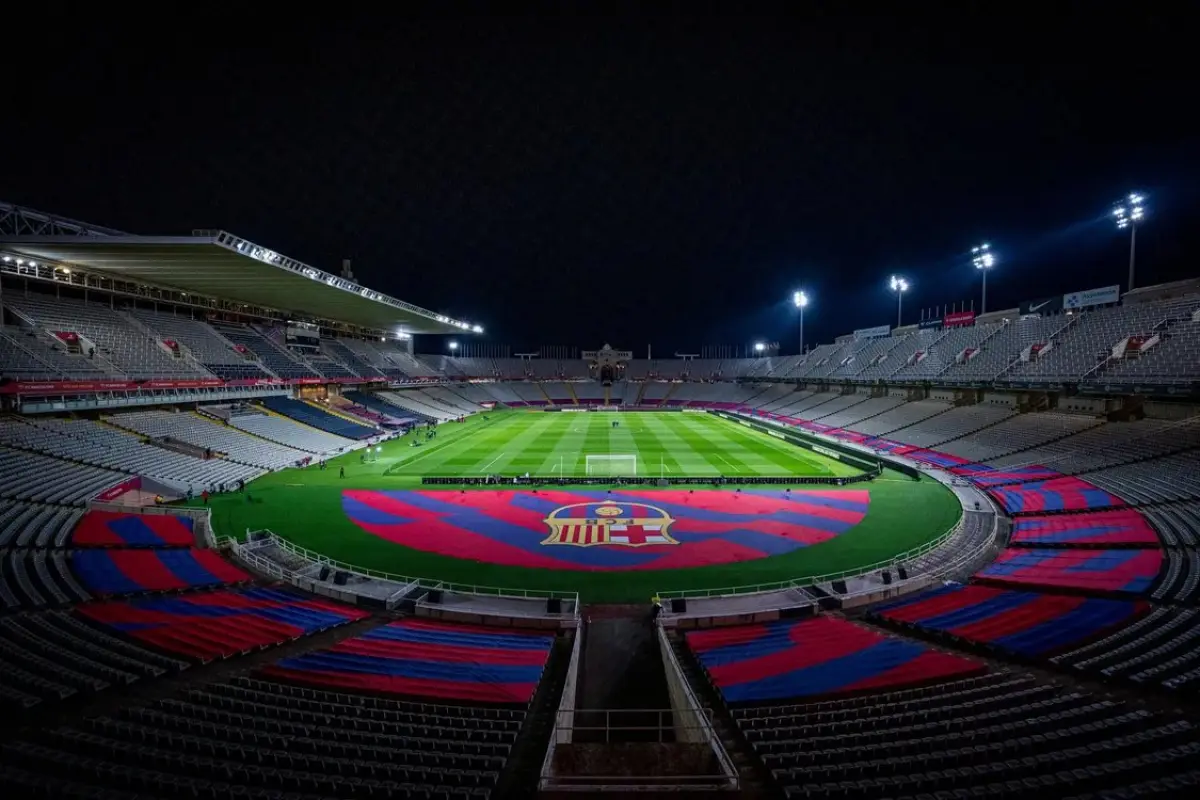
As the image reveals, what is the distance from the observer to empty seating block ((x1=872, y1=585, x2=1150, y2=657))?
41.1 ft

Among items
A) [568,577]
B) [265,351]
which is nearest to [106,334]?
[265,351]

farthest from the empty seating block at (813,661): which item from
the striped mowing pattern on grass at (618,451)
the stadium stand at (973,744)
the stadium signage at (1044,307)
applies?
the stadium signage at (1044,307)

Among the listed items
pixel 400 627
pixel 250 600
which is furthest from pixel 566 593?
pixel 250 600

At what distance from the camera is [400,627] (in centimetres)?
1480

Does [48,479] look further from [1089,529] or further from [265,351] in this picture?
[1089,529]

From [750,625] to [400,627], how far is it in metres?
9.73

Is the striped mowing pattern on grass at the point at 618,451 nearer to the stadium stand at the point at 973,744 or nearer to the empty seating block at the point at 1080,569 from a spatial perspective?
the empty seating block at the point at 1080,569

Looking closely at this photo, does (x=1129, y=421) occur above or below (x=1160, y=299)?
below

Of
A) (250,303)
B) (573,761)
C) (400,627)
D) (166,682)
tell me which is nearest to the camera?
(573,761)

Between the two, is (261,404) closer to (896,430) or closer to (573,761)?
(573,761)

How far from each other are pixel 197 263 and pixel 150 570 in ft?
88.8

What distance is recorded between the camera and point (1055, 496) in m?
26.6

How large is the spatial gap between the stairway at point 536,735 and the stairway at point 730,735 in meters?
2.86

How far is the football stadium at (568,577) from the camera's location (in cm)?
786
